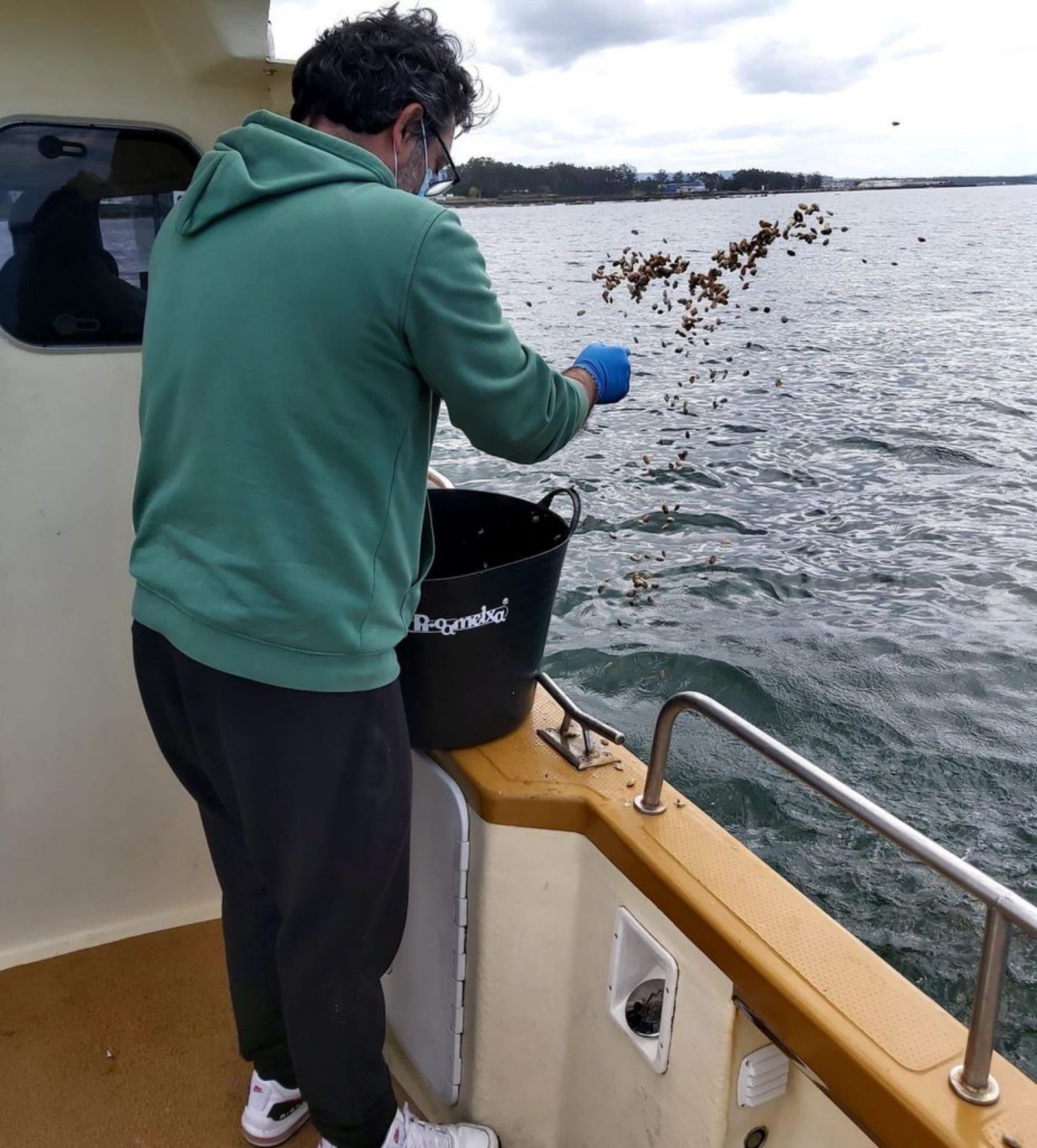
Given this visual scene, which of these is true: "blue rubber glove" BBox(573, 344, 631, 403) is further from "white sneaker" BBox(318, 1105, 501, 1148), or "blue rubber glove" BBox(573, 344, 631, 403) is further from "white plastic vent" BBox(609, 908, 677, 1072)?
"white sneaker" BBox(318, 1105, 501, 1148)

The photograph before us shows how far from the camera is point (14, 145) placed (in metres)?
2.32

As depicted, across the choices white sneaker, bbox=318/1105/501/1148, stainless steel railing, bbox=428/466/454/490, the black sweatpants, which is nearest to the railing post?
the black sweatpants

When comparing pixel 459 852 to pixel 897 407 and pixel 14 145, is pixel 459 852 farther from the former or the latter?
pixel 897 407

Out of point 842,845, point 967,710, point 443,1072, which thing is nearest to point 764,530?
point 967,710

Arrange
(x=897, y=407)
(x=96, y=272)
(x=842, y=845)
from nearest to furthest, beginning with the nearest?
(x=96, y=272)
(x=842, y=845)
(x=897, y=407)

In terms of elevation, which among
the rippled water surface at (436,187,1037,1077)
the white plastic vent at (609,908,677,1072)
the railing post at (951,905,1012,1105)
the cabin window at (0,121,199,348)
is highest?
the cabin window at (0,121,199,348)

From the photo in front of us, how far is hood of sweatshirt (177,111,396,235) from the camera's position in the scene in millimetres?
1476

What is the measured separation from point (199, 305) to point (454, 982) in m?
1.50

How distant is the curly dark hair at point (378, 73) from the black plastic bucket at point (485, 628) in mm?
727

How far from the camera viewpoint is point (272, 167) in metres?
1.50

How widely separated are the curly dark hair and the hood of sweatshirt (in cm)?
10

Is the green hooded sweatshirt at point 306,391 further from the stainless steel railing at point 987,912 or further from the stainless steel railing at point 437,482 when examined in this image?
the stainless steel railing at point 437,482

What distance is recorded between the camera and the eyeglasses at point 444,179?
178cm

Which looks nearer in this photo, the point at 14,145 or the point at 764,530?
the point at 14,145
